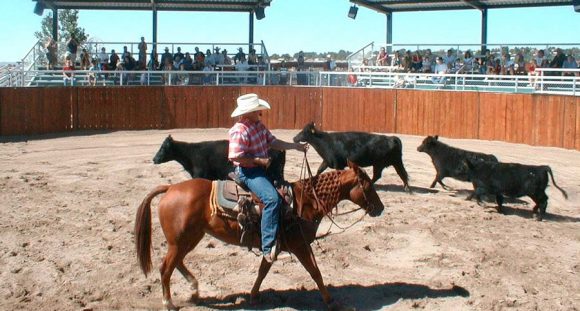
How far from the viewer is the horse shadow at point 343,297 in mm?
8055

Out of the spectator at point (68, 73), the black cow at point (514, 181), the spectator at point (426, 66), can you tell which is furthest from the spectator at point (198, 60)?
the black cow at point (514, 181)

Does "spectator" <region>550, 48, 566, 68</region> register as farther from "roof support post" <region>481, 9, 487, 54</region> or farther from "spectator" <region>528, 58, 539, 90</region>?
"roof support post" <region>481, 9, 487, 54</region>

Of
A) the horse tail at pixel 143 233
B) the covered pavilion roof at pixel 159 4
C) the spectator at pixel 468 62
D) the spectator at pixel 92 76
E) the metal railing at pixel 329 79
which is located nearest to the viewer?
the horse tail at pixel 143 233

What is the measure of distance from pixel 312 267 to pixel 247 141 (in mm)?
1347

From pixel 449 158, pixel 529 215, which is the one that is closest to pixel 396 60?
pixel 449 158

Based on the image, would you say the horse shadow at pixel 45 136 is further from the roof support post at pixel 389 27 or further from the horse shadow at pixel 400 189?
the roof support post at pixel 389 27

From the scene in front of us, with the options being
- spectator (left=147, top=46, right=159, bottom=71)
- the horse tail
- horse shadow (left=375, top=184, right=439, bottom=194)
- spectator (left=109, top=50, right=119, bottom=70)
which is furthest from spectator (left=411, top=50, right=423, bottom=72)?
the horse tail

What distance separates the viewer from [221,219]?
7883 mm

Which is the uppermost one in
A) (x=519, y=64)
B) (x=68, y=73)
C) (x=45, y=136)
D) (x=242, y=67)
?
(x=519, y=64)

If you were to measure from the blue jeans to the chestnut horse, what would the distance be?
0.19 m

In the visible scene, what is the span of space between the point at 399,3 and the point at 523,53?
20.3 ft

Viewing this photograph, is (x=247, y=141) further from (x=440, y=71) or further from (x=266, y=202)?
(x=440, y=71)

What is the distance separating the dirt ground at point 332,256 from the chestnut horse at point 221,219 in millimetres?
488

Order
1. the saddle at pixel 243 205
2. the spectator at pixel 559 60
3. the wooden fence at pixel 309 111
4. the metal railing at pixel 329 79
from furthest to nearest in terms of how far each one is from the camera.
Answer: the spectator at pixel 559 60, the metal railing at pixel 329 79, the wooden fence at pixel 309 111, the saddle at pixel 243 205
